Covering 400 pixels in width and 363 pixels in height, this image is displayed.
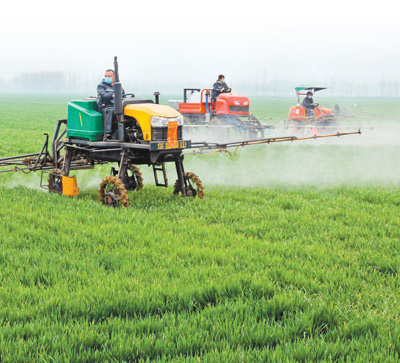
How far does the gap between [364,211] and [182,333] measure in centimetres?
552

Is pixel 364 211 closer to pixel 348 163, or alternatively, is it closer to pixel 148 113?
pixel 148 113

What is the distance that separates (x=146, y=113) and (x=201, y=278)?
14.6ft

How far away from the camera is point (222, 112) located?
22.1 meters

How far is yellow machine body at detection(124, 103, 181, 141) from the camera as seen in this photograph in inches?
347

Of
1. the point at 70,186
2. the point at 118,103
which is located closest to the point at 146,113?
the point at 118,103

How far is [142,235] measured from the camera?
22.2 ft

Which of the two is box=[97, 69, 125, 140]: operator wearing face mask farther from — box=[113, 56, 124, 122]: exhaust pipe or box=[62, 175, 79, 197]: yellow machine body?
box=[62, 175, 79, 197]: yellow machine body

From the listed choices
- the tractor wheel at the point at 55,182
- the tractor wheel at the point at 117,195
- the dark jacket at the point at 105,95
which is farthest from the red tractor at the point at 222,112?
the tractor wheel at the point at 117,195

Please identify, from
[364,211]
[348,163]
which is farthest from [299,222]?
[348,163]

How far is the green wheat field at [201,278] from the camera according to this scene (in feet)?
12.5

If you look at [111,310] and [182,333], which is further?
[111,310]

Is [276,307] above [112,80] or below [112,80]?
below

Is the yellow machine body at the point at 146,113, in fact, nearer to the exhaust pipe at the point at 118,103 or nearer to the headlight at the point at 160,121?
the headlight at the point at 160,121

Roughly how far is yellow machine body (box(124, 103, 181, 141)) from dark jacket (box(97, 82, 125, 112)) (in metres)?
0.44
